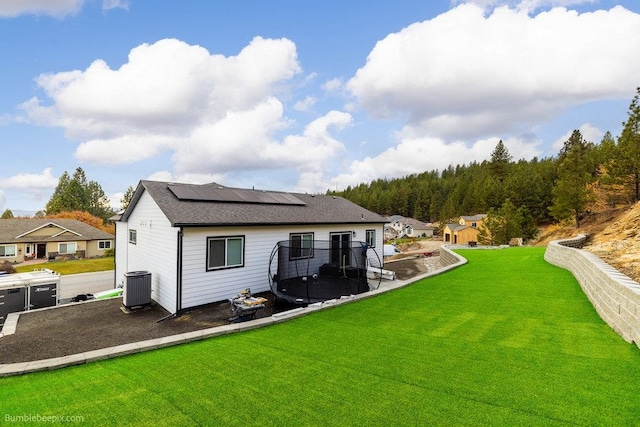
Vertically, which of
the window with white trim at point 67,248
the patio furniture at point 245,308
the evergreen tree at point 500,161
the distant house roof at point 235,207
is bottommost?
the window with white trim at point 67,248

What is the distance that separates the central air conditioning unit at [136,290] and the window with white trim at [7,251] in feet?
110

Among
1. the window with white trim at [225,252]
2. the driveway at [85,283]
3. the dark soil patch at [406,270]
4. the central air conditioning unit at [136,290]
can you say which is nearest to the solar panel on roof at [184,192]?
the window with white trim at [225,252]

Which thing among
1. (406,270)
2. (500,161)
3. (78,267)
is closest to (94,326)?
(406,270)

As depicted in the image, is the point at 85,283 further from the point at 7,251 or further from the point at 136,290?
the point at 7,251

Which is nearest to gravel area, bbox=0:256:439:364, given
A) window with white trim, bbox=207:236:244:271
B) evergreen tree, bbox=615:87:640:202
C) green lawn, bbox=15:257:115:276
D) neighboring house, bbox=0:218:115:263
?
window with white trim, bbox=207:236:244:271

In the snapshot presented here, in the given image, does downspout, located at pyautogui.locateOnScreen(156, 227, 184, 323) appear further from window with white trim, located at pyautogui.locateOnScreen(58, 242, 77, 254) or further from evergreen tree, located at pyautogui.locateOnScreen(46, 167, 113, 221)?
evergreen tree, located at pyautogui.locateOnScreen(46, 167, 113, 221)

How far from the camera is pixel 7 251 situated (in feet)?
100

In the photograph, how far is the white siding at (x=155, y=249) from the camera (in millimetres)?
9039

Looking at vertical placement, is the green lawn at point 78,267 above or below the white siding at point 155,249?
below

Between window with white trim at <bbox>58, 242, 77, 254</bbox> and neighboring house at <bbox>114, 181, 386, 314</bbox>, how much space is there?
2746 cm

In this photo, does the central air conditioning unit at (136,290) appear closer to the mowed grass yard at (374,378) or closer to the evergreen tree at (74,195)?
the mowed grass yard at (374,378)

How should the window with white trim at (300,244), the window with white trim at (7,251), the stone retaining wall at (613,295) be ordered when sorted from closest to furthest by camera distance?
1. the stone retaining wall at (613,295)
2. the window with white trim at (300,244)
3. the window with white trim at (7,251)

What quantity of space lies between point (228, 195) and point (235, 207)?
1.07 meters

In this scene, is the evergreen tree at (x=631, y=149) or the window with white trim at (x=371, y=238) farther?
the evergreen tree at (x=631, y=149)
